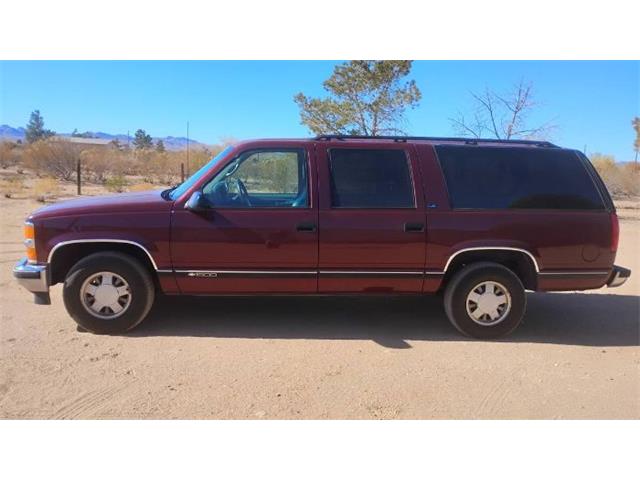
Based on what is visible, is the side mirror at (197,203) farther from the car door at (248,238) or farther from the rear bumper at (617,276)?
the rear bumper at (617,276)

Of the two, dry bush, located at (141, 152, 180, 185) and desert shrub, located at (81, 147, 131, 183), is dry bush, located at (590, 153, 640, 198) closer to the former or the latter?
dry bush, located at (141, 152, 180, 185)

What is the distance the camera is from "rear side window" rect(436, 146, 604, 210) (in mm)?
4949

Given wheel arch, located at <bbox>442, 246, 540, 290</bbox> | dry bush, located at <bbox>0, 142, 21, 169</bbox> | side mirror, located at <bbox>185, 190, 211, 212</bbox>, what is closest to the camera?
side mirror, located at <bbox>185, 190, 211, 212</bbox>

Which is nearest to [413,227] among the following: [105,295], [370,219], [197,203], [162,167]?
[370,219]

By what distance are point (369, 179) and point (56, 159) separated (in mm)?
34081

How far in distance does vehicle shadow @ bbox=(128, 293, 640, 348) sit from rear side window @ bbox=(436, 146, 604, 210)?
4.33 feet

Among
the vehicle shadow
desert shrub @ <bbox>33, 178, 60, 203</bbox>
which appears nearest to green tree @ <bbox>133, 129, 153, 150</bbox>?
desert shrub @ <bbox>33, 178, 60, 203</bbox>

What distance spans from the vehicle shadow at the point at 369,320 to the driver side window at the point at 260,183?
1243 millimetres

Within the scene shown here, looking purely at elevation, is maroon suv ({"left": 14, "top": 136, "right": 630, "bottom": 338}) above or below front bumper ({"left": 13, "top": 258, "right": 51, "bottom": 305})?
above

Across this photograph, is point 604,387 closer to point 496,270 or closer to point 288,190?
point 496,270

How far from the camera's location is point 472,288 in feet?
16.2

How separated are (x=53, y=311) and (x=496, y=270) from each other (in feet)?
14.9

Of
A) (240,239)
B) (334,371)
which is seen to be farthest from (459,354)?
(240,239)

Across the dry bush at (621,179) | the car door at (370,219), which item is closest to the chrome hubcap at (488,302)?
the car door at (370,219)
